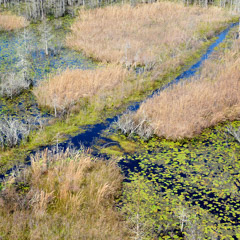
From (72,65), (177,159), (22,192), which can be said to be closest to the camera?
(22,192)

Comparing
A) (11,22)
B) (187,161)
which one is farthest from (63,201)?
(11,22)

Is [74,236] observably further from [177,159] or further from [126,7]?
[126,7]

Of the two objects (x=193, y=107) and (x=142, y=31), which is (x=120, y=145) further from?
(x=142, y=31)

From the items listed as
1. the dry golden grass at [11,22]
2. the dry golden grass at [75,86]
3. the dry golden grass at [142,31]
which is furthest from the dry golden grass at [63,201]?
the dry golden grass at [11,22]

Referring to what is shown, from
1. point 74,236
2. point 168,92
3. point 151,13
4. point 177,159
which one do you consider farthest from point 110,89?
point 151,13

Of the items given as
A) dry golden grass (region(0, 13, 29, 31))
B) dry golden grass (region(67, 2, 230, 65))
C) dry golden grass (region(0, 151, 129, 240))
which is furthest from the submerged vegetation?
dry golden grass (region(0, 13, 29, 31))

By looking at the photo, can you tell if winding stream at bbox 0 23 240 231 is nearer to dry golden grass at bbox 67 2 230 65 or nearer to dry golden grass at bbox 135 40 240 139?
dry golden grass at bbox 135 40 240 139

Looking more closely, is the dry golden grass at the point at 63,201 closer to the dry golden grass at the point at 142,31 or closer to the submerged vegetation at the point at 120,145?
the submerged vegetation at the point at 120,145
